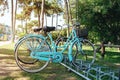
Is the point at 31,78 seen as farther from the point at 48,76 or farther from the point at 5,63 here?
the point at 5,63

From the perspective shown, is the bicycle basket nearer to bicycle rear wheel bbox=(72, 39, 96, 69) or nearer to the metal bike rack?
bicycle rear wheel bbox=(72, 39, 96, 69)

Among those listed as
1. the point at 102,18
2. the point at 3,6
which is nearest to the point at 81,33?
the point at 102,18

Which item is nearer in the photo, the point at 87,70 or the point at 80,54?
the point at 87,70

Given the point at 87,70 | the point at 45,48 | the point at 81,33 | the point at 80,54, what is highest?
the point at 81,33

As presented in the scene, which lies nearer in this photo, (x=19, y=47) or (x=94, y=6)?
(x=19, y=47)

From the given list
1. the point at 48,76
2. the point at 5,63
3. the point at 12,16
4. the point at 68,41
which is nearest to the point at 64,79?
the point at 48,76

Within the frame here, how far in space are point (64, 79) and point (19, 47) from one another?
119 centimetres

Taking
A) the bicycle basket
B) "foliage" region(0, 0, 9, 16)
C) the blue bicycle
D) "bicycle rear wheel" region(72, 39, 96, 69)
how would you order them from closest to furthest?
the blue bicycle
"bicycle rear wheel" region(72, 39, 96, 69)
the bicycle basket
"foliage" region(0, 0, 9, 16)

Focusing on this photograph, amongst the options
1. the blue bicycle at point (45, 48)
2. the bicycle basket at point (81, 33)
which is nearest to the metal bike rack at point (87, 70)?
the blue bicycle at point (45, 48)

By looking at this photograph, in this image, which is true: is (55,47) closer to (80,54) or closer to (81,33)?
(81,33)

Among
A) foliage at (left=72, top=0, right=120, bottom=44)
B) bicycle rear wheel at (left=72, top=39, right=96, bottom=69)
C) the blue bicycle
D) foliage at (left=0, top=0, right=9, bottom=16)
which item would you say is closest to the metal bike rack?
bicycle rear wheel at (left=72, top=39, right=96, bottom=69)

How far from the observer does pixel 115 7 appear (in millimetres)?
10781

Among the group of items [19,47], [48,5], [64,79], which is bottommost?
[64,79]

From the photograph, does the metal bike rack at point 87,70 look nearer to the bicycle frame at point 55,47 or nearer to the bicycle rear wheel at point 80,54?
the bicycle rear wheel at point 80,54
